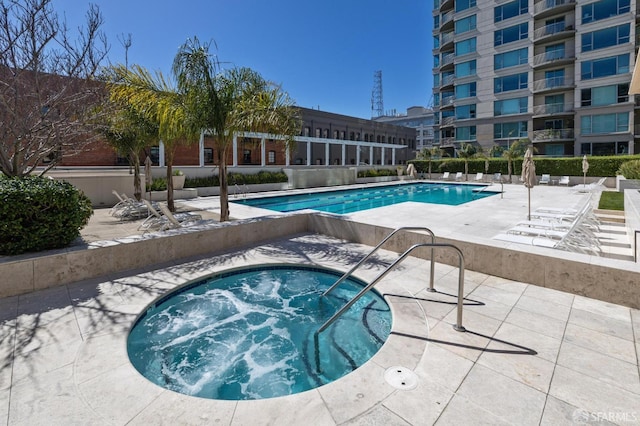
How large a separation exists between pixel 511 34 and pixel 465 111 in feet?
28.3

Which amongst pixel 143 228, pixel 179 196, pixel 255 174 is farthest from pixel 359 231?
pixel 255 174

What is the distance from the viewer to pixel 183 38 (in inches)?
349

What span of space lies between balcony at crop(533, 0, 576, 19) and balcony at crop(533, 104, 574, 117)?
869 centimetres

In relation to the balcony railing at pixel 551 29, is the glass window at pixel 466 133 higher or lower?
lower

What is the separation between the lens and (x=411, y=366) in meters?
3.22

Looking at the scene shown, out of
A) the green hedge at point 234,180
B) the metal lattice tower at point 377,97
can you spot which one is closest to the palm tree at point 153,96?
the green hedge at point 234,180

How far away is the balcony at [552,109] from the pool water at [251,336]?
36.9 metres

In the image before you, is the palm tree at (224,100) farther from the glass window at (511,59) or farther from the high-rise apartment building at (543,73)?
the glass window at (511,59)

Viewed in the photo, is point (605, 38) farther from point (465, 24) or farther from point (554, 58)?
point (465, 24)

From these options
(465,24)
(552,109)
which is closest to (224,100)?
(552,109)

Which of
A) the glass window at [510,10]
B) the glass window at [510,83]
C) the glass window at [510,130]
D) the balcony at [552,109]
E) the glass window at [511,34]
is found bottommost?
the glass window at [510,130]

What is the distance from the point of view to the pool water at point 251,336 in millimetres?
3617

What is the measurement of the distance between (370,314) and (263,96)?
7.02m

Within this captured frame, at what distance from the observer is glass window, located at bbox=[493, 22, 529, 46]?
34016 mm
